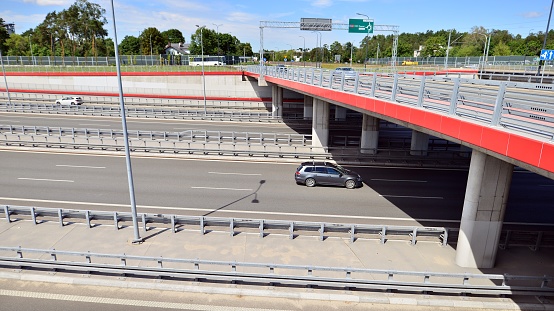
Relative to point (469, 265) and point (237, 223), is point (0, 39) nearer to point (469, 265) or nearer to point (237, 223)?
point (237, 223)

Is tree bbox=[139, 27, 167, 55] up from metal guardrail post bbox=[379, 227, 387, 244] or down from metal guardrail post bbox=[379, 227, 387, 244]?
up

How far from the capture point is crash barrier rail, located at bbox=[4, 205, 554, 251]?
13.7 meters

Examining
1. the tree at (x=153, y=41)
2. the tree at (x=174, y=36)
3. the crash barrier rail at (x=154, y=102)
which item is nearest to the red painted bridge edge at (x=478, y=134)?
the crash barrier rail at (x=154, y=102)

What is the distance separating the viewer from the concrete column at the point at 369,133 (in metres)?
26.7

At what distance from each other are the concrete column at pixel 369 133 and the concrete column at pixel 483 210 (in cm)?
1434

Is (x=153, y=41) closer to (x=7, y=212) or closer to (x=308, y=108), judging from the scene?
(x=308, y=108)

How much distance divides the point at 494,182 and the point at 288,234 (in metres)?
7.86

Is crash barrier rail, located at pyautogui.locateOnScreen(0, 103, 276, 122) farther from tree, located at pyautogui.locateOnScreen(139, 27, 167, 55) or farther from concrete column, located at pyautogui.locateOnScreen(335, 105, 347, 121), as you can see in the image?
tree, located at pyautogui.locateOnScreen(139, 27, 167, 55)

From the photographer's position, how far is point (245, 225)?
46.8ft

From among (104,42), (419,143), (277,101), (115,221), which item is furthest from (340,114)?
(104,42)

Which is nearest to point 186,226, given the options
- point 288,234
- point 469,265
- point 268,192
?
point 288,234

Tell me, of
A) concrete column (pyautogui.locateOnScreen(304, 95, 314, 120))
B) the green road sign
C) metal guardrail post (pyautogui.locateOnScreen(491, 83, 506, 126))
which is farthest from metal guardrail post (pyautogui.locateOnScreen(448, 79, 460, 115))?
the green road sign

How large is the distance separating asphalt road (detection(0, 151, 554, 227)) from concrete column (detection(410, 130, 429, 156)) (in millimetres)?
2632

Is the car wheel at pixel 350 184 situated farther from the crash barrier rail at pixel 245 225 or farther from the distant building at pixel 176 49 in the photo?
the distant building at pixel 176 49
